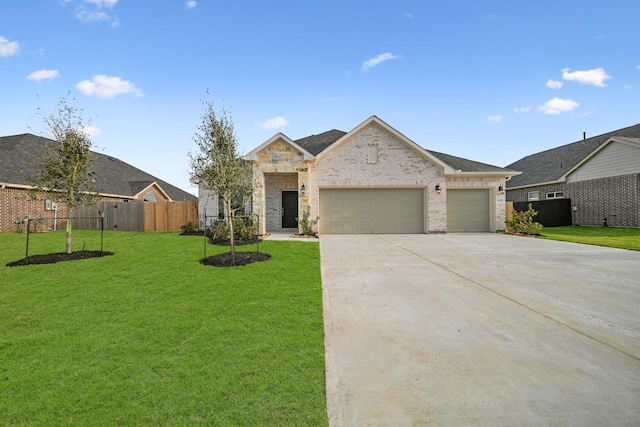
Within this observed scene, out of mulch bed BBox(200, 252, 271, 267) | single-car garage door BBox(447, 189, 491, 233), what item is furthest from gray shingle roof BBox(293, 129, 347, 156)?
mulch bed BBox(200, 252, 271, 267)

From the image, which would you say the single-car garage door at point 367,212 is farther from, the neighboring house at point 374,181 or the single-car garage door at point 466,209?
the single-car garage door at point 466,209

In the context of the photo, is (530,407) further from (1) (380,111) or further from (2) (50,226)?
(2) (50,226)

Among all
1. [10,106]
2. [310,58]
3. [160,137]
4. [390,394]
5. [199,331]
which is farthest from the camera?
[310,58]

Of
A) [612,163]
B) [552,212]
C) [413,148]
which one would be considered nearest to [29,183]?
[413,148]

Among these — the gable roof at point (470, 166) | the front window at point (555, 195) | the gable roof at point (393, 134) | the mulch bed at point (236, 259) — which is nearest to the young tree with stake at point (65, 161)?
the mulch bed at point (236, 259)

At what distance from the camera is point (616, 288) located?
5.38m

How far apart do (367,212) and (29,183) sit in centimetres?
1955

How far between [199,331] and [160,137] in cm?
1316

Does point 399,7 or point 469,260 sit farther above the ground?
point 399,7

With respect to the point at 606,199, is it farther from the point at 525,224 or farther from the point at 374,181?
the point at 374,181

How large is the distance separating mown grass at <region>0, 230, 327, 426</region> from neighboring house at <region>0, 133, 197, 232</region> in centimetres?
614

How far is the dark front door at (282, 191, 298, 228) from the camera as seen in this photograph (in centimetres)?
1620

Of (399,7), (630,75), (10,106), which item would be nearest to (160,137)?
(10,106)

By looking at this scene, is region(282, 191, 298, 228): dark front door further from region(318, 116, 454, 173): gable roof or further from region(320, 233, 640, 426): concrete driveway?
region(320, 233, 640, 426): concrete driveway
